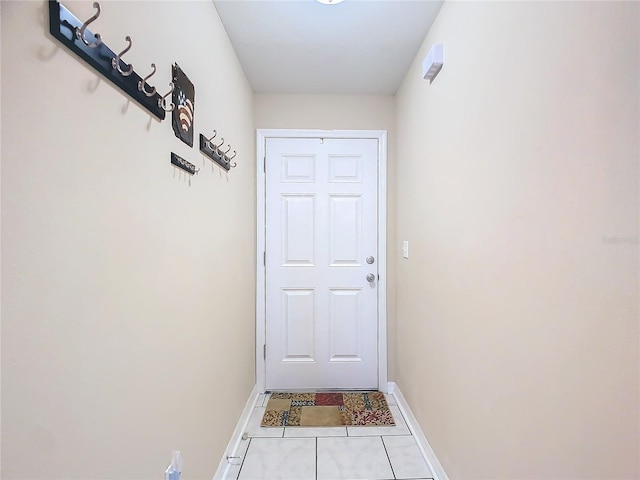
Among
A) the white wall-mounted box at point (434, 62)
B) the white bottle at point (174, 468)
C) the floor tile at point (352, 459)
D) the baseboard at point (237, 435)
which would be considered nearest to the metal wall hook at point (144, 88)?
the white bottle at point (174, 468)

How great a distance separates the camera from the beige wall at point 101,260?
0.56 m

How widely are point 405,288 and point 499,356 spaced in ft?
4.03

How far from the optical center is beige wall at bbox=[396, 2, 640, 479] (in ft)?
2.25

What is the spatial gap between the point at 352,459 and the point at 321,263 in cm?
131

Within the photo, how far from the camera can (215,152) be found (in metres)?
1.56

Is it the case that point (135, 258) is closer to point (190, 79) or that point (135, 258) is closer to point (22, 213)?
point (22, 213)

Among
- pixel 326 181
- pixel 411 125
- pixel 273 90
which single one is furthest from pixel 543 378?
pixel 273 90

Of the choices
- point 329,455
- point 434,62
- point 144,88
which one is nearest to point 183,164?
point 144,88

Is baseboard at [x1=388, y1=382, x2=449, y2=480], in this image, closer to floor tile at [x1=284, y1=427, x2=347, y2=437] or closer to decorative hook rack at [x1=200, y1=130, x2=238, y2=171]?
floor tile at [x1=284, y1=427, x2=347, y2=437]

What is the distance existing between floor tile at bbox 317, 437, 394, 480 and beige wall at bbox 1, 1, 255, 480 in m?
0.63

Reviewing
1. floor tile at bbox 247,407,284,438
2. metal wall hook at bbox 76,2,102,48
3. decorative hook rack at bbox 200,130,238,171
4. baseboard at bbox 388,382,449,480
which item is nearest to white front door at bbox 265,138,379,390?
baseboard at bbox 388,382,449,480

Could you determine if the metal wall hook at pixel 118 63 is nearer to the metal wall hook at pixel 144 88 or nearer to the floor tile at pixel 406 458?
the metal wall hook at pixel 144 88

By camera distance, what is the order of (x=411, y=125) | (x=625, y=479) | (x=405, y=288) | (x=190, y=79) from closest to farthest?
1. (x=625, y=479)
2. (x=190, y=79)
3. (x=411, y=125)
4. (x=405, y=288)

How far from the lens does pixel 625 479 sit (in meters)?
0.68
